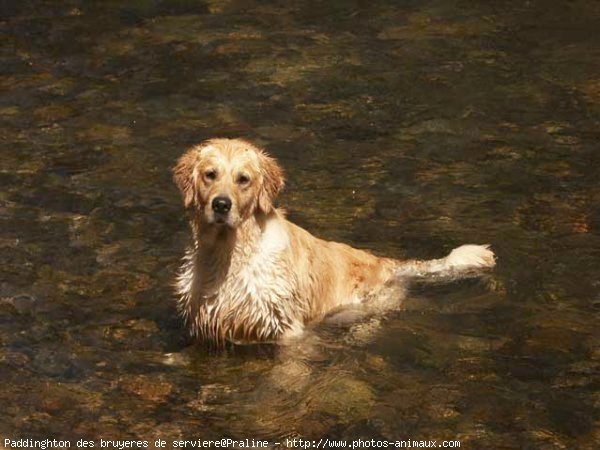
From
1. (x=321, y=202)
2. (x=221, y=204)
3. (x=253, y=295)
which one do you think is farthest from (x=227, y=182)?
(x=321, y=202)

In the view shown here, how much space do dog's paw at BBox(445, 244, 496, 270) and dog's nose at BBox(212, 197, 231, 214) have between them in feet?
7.00

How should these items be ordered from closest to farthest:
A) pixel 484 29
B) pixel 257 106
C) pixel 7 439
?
pixel 7 439, pixel 257 106, pixel 484 29

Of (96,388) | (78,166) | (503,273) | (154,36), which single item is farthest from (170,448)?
(154,36)

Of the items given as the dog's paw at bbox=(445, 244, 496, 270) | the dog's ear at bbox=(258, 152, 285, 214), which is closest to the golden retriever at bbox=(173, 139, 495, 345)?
the dog's ear at bbox=(258, 152, 285, 214)

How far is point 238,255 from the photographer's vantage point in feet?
28.8

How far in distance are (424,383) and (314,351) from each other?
2.86ft

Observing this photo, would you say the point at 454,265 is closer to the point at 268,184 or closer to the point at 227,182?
the point at 268,184

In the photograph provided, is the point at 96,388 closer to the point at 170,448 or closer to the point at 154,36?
the point at 170,448

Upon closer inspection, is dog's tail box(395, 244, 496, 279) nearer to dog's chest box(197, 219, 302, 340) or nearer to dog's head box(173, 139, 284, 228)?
dog's chest box(197, 219, 302, 340)

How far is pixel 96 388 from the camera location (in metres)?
8.29

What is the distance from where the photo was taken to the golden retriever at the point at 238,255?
8.65 meters

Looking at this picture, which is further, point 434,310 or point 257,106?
point 257,106

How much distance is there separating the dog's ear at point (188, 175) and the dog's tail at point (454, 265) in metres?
1.91

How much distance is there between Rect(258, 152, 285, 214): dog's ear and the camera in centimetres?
877
